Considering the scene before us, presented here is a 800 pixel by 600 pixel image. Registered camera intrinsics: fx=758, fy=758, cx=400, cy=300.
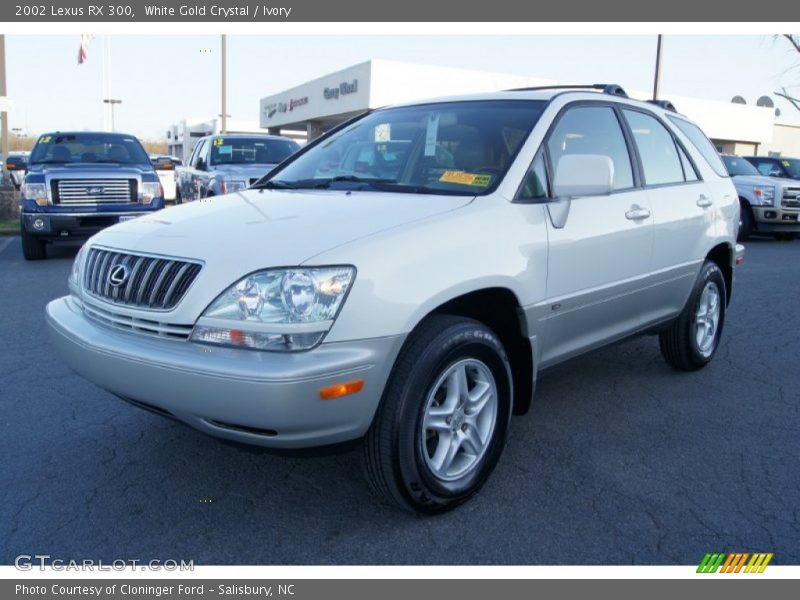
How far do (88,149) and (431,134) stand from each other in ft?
28.8

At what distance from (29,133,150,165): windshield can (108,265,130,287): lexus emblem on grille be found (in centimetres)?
872

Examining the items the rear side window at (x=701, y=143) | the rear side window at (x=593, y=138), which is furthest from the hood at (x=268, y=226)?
the rear side window at (x=701, y=143)

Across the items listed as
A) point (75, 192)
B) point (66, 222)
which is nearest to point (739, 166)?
point (75, 192)

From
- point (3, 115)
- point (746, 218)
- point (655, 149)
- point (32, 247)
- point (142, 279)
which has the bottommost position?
point (32, 247)

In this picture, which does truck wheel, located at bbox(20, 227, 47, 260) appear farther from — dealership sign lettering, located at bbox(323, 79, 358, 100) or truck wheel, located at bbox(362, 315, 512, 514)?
dealership sign lettering, located at bbox(323, 79, 358, 100)

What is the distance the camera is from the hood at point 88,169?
400 inches

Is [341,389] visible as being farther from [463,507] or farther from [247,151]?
[247,151]

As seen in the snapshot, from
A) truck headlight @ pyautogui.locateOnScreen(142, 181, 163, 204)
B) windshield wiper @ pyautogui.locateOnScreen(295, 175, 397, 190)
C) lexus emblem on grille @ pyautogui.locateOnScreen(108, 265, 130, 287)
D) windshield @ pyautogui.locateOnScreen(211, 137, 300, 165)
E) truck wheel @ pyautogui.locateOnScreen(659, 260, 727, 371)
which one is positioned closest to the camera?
lexus emblem on grille @ pyautogui.locateOnScreen(108, 265, 130, 287)

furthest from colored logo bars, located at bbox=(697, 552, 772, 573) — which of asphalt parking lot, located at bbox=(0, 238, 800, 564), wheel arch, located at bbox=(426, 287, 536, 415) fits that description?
wheel arch, located at bbox=(426, 287, 536, 415)

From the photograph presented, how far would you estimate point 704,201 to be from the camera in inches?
195

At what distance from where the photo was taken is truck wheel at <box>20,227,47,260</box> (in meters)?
10.1

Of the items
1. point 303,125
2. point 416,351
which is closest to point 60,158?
point 416,351

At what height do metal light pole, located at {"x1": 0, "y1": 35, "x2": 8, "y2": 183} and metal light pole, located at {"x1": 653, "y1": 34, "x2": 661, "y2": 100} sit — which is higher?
metal light pole, located at {"x1": 653, "y1": 34, "x2": 661, "y2": 100}

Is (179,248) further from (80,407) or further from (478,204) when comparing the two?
(80,407)
